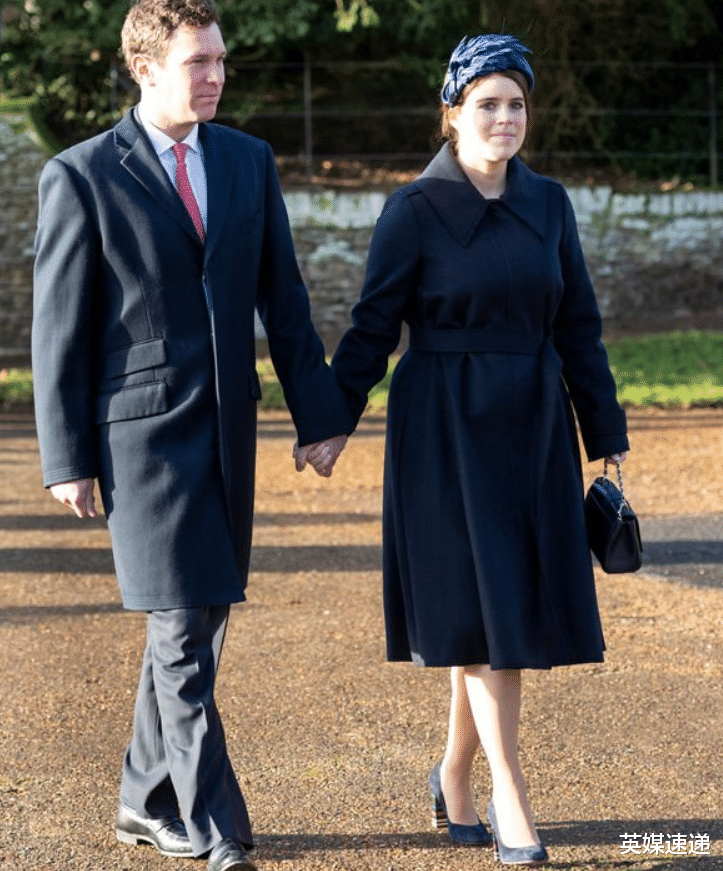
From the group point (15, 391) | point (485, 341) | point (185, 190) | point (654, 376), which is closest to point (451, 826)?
point (485, 341)

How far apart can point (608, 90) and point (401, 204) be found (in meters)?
17.6

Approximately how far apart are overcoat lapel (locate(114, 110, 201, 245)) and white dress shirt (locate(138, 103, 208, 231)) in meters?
0.03

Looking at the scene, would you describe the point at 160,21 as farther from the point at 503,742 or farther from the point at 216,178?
the point at 503,742

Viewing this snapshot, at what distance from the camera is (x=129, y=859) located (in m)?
4.12

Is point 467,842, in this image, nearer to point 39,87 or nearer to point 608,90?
point 39,87

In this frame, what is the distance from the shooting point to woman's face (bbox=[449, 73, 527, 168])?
A: 13.4ft

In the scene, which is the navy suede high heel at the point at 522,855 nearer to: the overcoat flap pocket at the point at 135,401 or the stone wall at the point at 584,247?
the overcoat flap pocket at the point at 135,401

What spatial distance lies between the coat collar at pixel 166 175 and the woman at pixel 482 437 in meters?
0.43

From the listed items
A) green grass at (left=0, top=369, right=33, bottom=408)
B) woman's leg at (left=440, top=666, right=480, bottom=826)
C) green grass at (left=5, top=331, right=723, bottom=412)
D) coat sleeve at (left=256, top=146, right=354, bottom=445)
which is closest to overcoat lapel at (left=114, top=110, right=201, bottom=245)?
coat sleeve at (left=256, top=146, right=354, bottom=445)

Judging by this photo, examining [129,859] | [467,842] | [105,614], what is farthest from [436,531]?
[105,614]

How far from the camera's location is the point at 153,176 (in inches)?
157

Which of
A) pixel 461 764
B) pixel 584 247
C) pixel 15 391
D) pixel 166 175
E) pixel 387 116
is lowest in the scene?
pixel 15 391

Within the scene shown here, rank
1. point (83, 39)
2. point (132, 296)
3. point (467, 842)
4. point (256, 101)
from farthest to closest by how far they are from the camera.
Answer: point (256, 101) → point (83, 39) → point (467, 842) → point (132, 296)

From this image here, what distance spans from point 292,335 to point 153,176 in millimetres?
540
